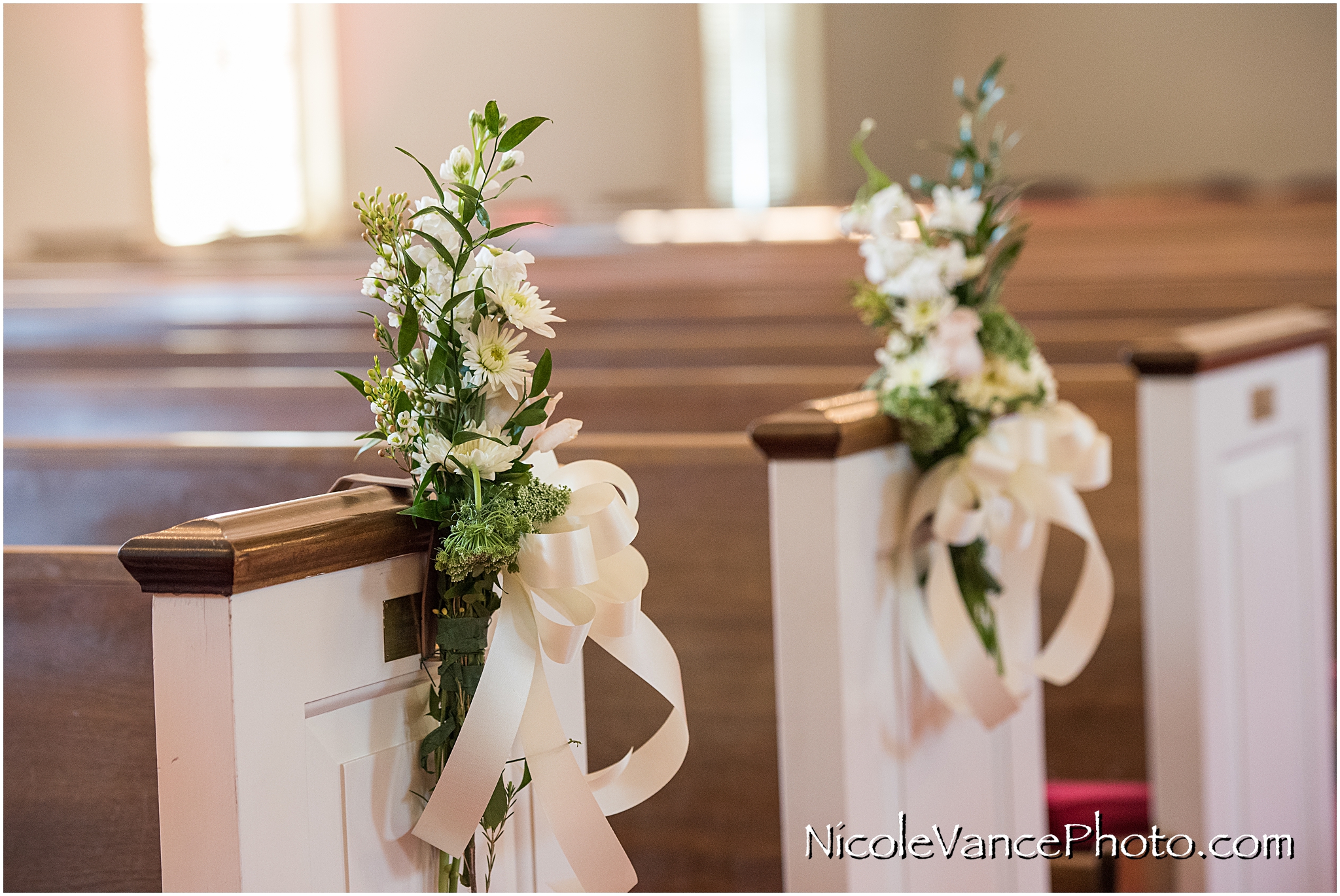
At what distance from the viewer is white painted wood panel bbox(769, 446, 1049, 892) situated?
184cm

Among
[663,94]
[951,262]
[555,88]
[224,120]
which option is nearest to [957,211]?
[951,262]

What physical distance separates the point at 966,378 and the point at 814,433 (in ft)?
1.10

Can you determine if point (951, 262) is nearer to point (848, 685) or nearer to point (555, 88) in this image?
point (848, 685)

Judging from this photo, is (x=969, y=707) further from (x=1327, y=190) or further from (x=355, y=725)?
(x=1327, y=190)

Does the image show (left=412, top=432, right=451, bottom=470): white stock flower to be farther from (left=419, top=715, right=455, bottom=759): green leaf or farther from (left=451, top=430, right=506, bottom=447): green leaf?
(left=419, top=715, right=455, bottom=759): green leaf

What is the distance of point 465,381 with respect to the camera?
1.18 meters

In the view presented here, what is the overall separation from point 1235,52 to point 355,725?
9.34 m

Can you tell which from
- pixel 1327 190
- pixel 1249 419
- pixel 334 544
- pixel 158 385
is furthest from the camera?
pixel 1327 190

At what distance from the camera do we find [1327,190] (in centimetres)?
870

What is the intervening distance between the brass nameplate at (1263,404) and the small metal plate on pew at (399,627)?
6.62 feet

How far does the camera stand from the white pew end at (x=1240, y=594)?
8.20 ft

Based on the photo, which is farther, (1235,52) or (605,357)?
(1235,52)

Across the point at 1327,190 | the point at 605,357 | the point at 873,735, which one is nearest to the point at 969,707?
the point at 873,735

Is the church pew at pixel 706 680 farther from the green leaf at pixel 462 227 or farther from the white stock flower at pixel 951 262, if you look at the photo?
the green leaf at pixel 462 227
